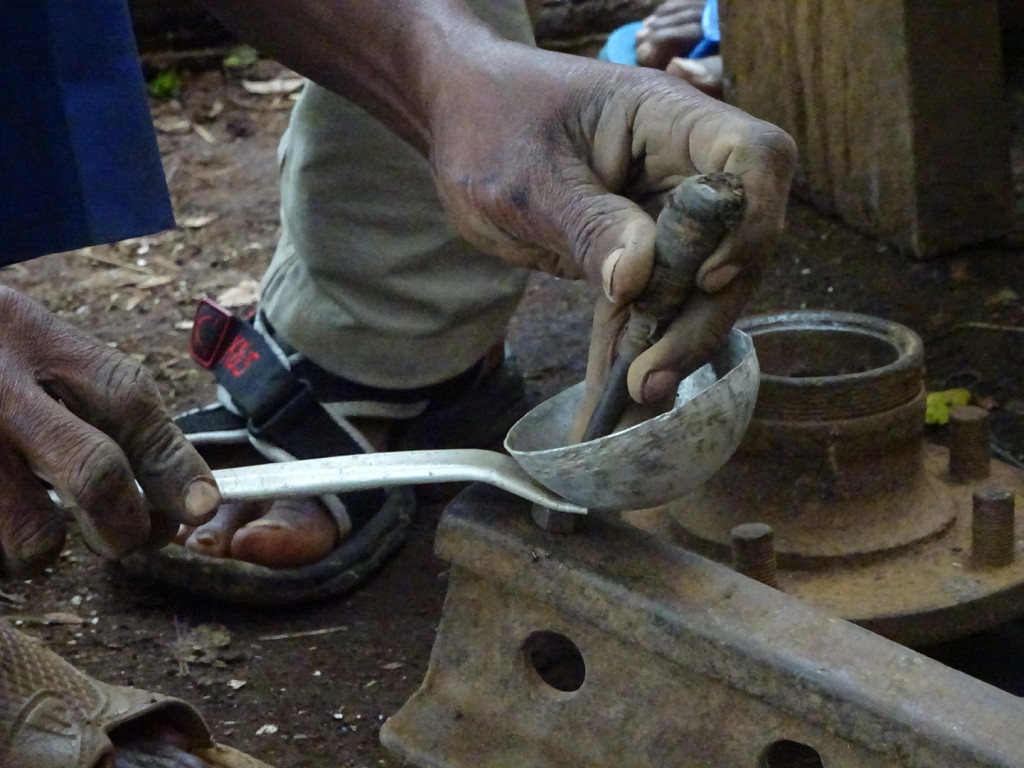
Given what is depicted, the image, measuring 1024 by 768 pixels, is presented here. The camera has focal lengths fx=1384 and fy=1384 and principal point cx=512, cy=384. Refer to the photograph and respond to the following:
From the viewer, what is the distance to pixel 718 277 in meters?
1.28

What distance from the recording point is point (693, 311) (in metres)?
1.32

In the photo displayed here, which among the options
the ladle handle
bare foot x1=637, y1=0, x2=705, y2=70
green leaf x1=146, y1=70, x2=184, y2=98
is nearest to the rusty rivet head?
the ladle handle

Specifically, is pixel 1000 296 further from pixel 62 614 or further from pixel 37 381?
pixel 37 381

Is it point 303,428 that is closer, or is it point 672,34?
point 303,428

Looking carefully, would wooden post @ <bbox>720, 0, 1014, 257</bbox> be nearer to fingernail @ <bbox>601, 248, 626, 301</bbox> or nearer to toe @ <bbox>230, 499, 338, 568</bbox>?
toe @ <bbox>230, 499, 338, 568</bbox>

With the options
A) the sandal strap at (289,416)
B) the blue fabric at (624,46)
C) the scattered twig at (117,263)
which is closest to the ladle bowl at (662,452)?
the sandal strap at (289,416)

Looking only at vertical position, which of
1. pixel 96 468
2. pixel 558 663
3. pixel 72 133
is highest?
pixel 72 133

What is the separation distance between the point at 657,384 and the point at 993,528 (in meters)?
0.60

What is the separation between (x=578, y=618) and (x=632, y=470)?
0.68ft

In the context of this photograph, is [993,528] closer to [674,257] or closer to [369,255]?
[674,257]

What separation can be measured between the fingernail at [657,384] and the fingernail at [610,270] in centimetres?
9

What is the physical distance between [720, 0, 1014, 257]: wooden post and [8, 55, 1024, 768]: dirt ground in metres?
0.08

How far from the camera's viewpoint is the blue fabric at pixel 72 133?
5.48 ft

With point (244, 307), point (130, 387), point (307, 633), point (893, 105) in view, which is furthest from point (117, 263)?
point (130, 387)
